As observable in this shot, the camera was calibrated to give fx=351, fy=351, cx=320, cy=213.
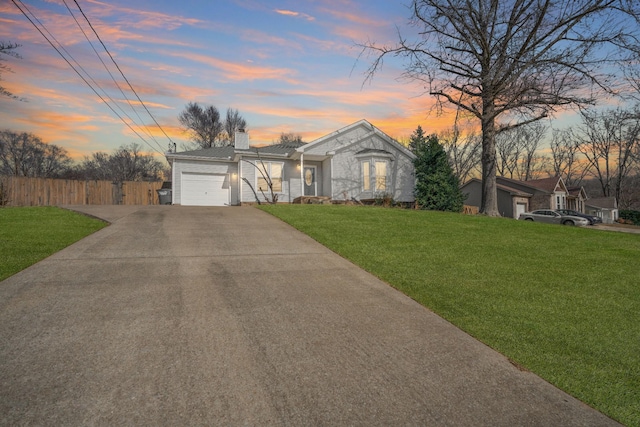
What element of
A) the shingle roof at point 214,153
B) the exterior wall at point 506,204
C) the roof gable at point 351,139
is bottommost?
the exterior wall at point 506,204

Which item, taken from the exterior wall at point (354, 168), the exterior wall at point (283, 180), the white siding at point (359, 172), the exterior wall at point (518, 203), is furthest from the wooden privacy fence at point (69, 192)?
the exterior wall at point (518, 203)

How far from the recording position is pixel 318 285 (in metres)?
5.58

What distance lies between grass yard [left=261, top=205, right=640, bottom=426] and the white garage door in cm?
1123

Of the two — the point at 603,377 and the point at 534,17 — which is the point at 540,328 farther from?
the point at 534,17

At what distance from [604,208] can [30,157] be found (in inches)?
3183

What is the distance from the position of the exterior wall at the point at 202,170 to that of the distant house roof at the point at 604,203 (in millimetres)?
52362

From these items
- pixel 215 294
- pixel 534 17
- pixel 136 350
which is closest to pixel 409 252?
pixel 215 294

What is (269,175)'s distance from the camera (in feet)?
71.2

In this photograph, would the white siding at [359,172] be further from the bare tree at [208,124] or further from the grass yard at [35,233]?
the bare tree at [208,124]

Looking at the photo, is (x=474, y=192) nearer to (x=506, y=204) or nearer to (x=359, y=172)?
(x=506, y=204)

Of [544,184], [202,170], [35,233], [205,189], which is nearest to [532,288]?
[35,233]

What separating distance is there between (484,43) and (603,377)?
19467 millimetres

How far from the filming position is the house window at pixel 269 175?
70.3 feet

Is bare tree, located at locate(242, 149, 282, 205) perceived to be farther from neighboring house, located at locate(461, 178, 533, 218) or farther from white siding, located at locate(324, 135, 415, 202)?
neighboring house, located at locate(461, 178, 533, 218)
